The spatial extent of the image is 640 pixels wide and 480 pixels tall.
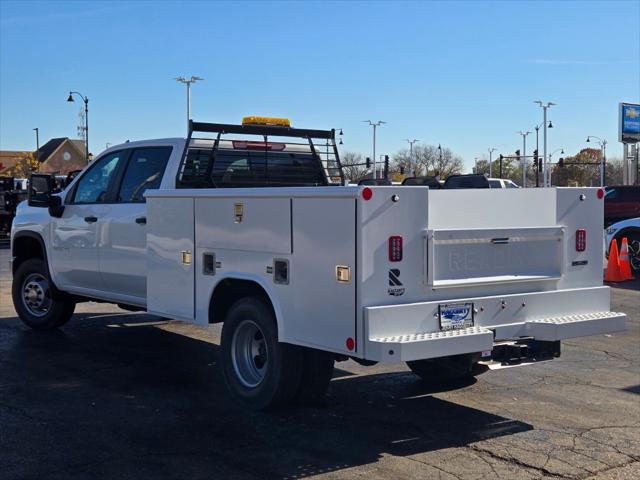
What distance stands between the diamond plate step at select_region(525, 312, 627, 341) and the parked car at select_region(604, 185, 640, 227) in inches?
951

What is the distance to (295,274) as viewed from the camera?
19.0 ft

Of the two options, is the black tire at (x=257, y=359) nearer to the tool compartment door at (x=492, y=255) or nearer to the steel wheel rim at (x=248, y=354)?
the steel wheel rim at (x=248, y=354)

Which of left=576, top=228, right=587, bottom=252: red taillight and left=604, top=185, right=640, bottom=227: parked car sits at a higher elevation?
left=604, top=185, right=640, bottom=227: parked car

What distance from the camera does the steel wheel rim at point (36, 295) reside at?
988 cm

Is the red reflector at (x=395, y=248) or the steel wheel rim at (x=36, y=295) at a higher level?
the red reflector at (x=395, y=248)

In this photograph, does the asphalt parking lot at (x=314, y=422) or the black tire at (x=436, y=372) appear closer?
the asphalt parking lot at (x=314, y=422)

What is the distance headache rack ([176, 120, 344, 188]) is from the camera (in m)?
7.98

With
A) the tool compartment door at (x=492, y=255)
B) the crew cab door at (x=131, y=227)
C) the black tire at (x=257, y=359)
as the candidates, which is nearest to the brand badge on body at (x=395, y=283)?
the tool compartment door at (x=492, y=255)

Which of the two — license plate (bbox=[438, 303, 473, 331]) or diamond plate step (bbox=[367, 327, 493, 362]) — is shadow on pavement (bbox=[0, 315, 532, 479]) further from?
license plate (bbox=[438, 303, 473, 331])

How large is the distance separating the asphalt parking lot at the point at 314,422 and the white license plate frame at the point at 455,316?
829 mm

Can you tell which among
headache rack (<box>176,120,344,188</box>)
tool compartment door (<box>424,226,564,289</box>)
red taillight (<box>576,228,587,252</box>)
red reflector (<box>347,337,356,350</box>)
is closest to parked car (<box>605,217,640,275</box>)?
headache rack (<box>176,120,344,188</box>)

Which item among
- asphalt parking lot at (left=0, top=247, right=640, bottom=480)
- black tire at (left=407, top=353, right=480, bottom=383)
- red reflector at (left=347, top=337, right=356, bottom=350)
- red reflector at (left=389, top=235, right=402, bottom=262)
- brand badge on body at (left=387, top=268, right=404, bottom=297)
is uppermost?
red reflector at (left=389, top=235, right=402, bottom=262)

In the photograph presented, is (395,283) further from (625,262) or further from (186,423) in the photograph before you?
(625,262)

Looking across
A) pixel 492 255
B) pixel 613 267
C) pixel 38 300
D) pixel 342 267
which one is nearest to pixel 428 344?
pixel 342 267
